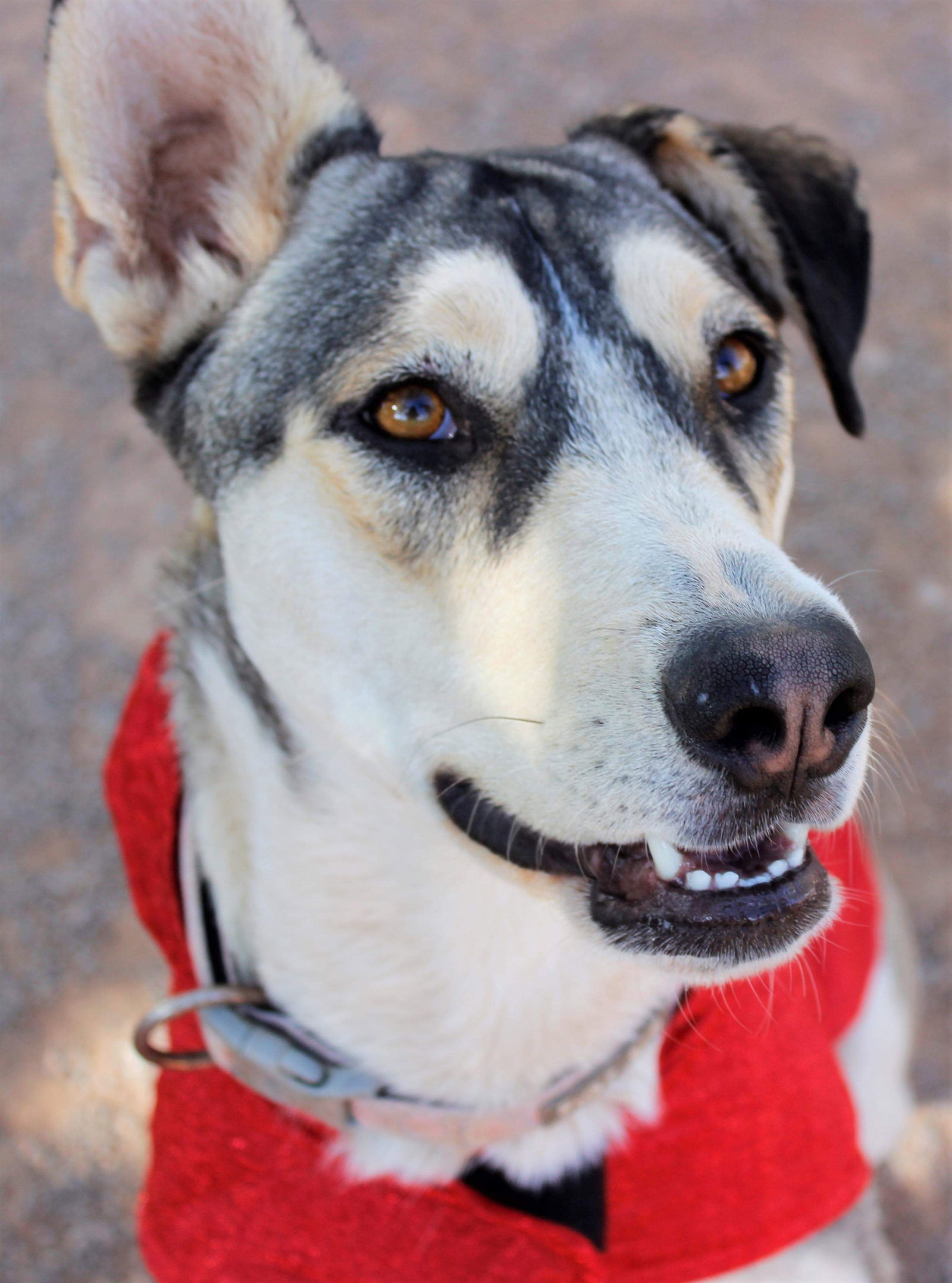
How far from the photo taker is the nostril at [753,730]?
5.70 feet

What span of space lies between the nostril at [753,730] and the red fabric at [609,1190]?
2.92 ft

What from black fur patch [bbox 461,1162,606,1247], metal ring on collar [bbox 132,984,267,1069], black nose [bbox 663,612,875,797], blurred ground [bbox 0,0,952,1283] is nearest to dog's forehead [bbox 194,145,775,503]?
black nose [bbox 663,612,875,797]

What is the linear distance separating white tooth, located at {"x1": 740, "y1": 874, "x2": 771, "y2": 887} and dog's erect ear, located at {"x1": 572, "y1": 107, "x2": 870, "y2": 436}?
57.1 inches

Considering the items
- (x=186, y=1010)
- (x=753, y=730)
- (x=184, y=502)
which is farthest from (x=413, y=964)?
(x=184, y=502)

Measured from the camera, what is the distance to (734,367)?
2.53 m

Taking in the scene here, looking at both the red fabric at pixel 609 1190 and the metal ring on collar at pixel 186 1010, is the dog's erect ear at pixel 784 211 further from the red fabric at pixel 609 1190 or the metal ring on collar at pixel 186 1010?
the metal ring on collar at pixel 186 1010

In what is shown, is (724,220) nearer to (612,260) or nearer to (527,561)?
(612,260)

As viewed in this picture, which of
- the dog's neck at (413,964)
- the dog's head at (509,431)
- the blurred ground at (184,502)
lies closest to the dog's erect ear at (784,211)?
the dog's head at (509,431)

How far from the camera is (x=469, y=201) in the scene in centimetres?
255

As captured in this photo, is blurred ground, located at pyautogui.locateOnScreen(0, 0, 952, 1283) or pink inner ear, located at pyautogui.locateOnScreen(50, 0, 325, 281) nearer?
pink inner ear, located at pyautogui.locateOnScreen(50, 0, 325, 281)

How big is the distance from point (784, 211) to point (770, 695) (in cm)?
167

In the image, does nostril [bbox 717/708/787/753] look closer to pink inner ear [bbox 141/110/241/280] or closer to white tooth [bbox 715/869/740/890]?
Result: white tooth [bbox 715/869/740/890]

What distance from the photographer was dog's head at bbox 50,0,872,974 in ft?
6.07

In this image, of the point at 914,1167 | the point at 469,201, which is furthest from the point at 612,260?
the point at 914,1167
